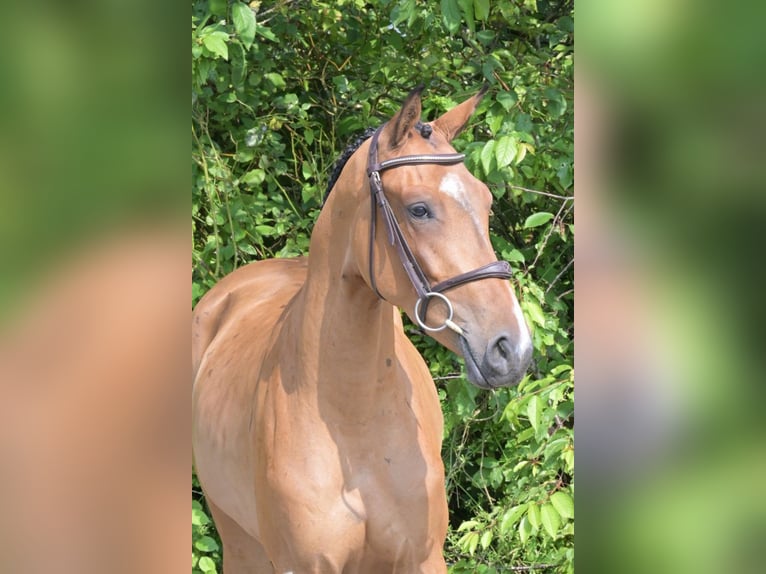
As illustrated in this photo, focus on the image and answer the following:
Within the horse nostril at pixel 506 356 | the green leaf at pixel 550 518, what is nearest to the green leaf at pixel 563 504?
the green leaf at pixel 550 518

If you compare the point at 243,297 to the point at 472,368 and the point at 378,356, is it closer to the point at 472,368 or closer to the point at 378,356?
the point at 378,356

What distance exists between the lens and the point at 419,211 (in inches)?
68.9

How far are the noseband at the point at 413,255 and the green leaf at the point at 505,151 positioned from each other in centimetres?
91

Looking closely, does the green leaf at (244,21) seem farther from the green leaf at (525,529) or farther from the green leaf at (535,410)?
the green leaf at (525,529)

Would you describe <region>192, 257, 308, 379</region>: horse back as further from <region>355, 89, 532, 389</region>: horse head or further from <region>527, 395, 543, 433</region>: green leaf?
<region>355, 89, 532, 389</region>: horse head

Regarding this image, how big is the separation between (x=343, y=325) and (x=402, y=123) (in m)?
0.45

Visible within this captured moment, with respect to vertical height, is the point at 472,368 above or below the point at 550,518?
above
